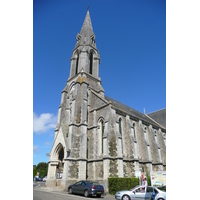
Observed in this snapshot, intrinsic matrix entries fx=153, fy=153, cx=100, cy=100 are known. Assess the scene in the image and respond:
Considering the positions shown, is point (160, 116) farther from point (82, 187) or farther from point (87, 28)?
point (82, 187)

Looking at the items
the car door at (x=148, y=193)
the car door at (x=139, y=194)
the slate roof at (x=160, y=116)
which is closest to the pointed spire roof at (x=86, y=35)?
the slate roof at (x=160, y=116)

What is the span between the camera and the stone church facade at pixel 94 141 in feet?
52.7

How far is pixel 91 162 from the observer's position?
17547mm

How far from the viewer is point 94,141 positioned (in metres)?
18.5

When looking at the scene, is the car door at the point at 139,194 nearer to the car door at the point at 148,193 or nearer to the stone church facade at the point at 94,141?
the car door at the point at 148,193

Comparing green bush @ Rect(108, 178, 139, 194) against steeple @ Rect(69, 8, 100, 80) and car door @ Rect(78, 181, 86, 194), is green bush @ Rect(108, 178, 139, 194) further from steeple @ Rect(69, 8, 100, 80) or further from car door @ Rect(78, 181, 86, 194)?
steeple @ Rect(69, 8, 100, 80)

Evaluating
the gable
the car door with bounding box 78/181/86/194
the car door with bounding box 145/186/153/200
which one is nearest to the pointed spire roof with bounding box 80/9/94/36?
the gable

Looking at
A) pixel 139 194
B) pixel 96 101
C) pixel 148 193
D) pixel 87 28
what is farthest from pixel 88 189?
pixel 87 28

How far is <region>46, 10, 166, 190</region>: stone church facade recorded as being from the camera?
1608cm

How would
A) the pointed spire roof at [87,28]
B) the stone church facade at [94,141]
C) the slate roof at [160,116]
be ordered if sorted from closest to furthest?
the stone church facade at [94,141] → the pointed spire roof at [87,28] → the slate roof at [160,116]

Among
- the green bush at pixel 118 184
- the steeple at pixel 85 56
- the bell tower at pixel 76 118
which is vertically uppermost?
the steeple at pixel 85 56
